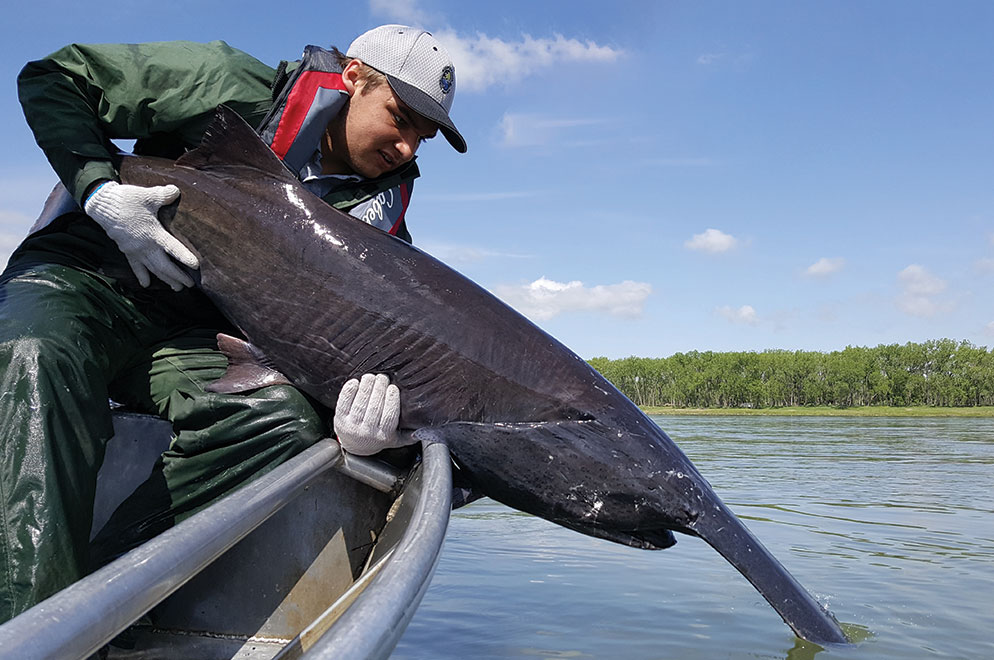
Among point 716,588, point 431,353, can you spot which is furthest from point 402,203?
point 716,588

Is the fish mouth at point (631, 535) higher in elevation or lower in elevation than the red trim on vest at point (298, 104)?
lower

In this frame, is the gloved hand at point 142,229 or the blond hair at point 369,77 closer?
the gloved hand at point 142,229

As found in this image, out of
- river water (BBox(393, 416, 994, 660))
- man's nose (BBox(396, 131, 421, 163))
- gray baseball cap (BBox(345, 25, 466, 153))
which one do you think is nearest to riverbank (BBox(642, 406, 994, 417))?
river water (BBox(393, 416, 994, 660))

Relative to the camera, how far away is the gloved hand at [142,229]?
8.30 feet

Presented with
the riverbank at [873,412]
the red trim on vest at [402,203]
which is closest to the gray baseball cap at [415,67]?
the red trim on vest at [402,203]

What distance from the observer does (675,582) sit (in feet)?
16.1

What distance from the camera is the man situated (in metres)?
2.02

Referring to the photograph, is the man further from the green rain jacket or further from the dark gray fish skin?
the dark gray fish skin

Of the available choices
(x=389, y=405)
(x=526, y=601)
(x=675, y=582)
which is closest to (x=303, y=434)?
(x=389, y=405)

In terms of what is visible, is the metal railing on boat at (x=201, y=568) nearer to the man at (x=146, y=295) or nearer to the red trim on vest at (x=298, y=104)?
the man at (x=146, y=295)

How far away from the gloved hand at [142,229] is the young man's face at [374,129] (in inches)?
26.8

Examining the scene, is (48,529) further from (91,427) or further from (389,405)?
(389,405)

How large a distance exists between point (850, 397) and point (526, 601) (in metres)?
86.5

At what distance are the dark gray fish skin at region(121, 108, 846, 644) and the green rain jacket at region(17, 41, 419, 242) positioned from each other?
0.42 feet
